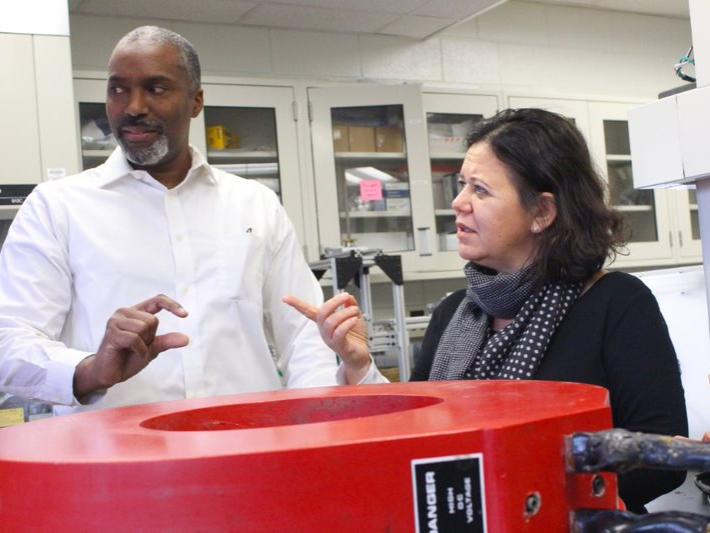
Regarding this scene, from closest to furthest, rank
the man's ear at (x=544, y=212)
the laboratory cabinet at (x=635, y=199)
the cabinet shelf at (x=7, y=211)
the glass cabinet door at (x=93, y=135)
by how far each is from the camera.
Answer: the man's ear at (x=544, y=212) → the cabinet shelf at (x=7, y=211) → the glass cabinet door at (x=93, y=135) → the laboratory cabinet at (x=635, y=199)

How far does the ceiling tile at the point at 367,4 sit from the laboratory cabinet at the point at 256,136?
370mm

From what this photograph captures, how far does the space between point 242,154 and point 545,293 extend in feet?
8.33

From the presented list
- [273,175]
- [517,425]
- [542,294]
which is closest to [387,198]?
[273,175]

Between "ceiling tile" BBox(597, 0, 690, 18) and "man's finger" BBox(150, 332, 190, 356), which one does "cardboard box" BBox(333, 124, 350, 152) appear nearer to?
"ceiling tile" BBox(597, 0, 690, 18)

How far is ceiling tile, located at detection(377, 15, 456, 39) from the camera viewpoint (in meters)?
3.76

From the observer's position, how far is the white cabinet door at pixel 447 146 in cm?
381

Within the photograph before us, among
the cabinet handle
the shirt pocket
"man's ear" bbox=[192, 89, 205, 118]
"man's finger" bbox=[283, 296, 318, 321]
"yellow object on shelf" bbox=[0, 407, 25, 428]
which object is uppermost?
"man's ear" bbox=[192, 89, 205, 118]

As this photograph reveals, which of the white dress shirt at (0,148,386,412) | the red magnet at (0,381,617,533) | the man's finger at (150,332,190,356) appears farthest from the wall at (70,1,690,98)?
the red magnet at (0,381,617,533)

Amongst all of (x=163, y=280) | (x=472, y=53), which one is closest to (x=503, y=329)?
(x=163, y=280)

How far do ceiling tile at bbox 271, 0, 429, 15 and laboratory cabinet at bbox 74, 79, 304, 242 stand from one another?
14.6 inches

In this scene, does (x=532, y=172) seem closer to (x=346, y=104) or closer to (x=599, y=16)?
(x=346, y=104)

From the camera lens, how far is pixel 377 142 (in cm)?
372

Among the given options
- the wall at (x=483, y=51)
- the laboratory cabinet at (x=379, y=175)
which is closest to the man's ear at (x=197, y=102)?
the laboratory cabinet at (x=379, y=175)

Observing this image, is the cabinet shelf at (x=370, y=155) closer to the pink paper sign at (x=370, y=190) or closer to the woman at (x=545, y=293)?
the pink paper sign at (x=370, y=190)
